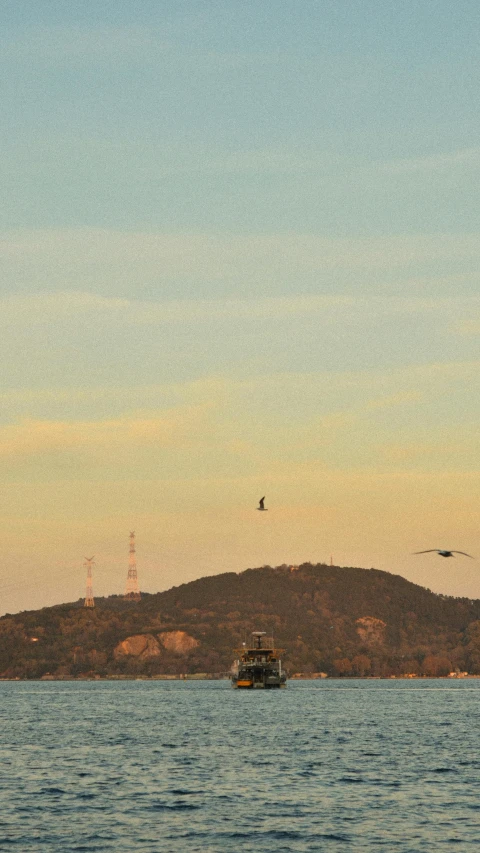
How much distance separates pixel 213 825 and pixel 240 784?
19.6 metres

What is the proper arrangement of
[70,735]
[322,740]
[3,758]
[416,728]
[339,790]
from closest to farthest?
[339,790] → [3,758] → [322,740] → [70,735] → [416,728]

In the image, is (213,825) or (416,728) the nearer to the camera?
(213,825)

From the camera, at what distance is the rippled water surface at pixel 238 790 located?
62.0 m

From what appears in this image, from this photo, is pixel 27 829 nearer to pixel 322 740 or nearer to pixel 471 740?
pixel 322 740

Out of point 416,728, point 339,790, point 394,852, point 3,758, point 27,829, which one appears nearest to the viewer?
point 394,852

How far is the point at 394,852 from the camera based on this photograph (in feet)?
191

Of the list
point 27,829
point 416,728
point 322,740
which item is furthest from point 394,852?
point 416,728

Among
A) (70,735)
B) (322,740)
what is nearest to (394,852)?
(322,740)

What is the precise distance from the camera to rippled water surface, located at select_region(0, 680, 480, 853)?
62031 mm

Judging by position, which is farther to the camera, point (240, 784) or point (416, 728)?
point (416, 728)

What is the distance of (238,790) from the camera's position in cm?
8188

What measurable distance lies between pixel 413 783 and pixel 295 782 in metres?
8.44

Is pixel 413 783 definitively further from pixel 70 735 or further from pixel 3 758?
pixel 70 735

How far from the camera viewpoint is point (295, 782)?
284ft
